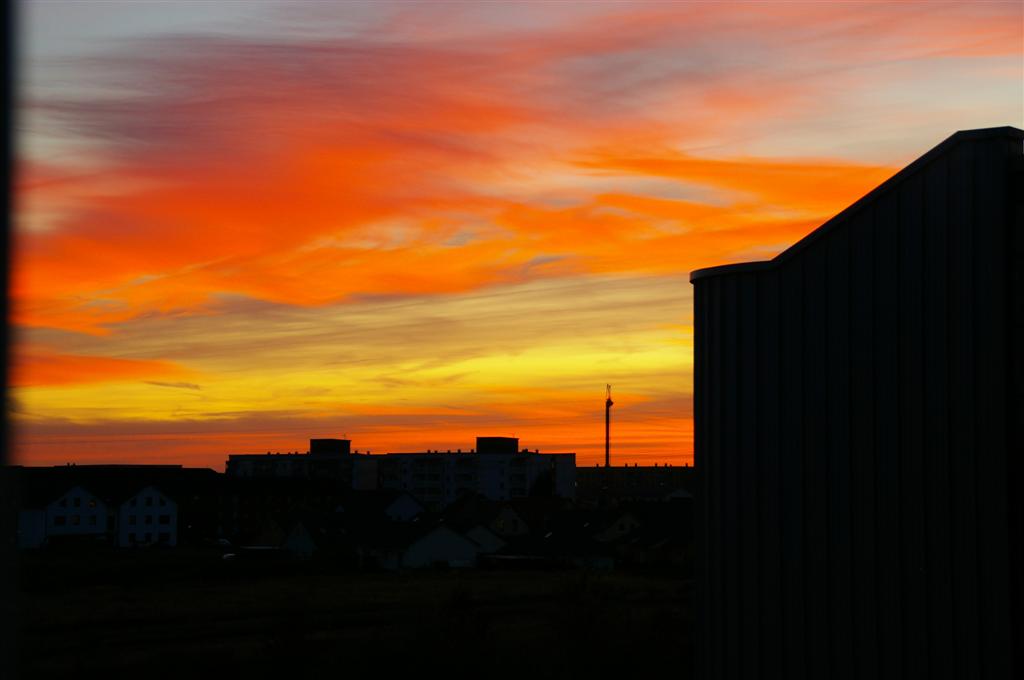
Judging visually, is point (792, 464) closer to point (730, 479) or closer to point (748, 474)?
point (748, 474)

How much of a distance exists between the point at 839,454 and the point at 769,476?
Answer: 1.02 m

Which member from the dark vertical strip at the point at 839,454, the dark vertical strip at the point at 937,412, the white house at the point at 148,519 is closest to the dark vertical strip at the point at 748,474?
the dark vertical strip at the point at 839,454

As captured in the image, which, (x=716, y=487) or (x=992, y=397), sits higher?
(x=992, y=397)

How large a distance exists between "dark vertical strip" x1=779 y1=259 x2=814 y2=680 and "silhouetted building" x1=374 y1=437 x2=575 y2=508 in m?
134

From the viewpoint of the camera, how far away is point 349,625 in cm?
4412

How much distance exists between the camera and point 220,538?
10669 cm

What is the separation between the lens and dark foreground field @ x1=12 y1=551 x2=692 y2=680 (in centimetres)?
2936

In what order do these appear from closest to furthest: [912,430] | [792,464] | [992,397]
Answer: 1. [992,397]
2. [912,430]
3. [792,464]

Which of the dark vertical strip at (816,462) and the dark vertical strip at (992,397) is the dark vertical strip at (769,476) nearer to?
the dark vertical strip at (816,462)

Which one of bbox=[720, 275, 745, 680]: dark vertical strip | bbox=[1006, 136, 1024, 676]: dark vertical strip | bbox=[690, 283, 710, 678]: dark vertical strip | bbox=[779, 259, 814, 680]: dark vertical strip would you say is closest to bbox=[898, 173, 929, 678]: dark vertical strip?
bbox=[1006, 136, 1024, 676]: dark vertical strip

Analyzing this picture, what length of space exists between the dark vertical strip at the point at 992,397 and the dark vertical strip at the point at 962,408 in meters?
0.06

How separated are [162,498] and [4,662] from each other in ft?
342

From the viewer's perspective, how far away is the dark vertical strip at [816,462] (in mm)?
10695

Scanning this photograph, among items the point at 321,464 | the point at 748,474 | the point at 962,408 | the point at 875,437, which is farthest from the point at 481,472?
the point at 962,408
